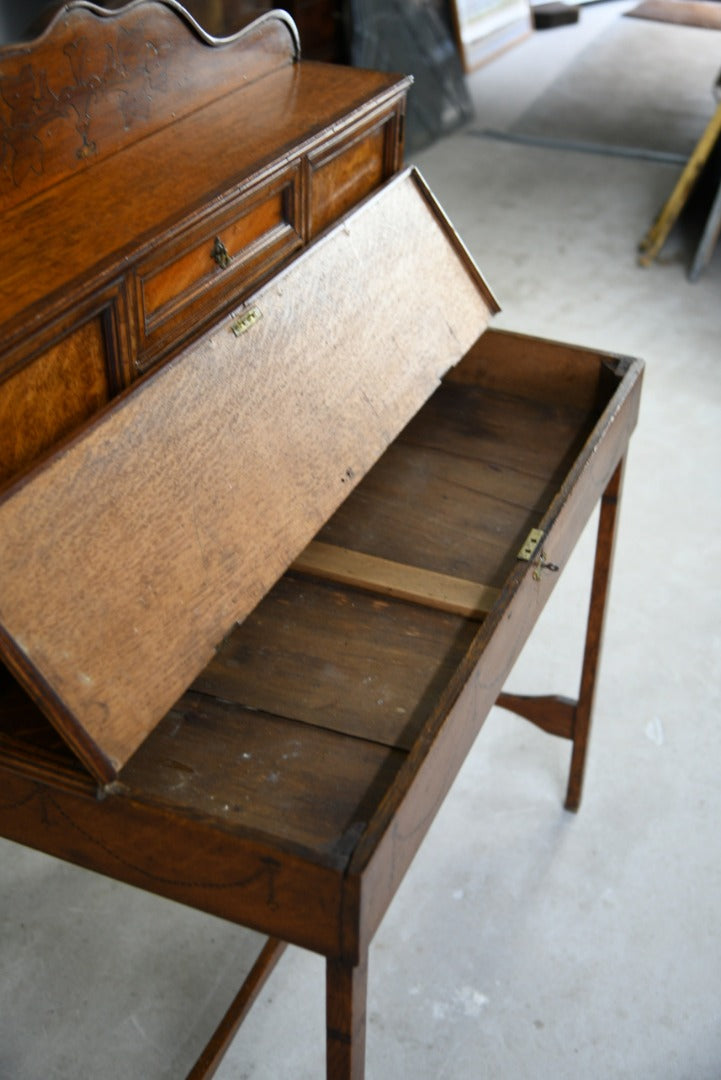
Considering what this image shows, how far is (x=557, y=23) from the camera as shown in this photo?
9094mm

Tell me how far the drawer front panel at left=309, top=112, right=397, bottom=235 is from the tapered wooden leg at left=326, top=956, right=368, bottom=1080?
1151mm

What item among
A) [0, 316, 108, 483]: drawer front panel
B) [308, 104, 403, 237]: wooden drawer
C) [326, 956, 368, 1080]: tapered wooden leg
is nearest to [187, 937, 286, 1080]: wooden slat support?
[326, 956, 368, 1080]: tapered wooden leg

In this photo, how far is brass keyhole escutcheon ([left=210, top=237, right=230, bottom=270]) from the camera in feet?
5.64

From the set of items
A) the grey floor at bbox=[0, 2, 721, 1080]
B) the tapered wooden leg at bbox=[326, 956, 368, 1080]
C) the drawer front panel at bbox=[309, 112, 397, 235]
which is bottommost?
the grey floor at bbox=[0, 2, 721, 1080]

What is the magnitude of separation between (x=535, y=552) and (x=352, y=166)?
2.44 ft

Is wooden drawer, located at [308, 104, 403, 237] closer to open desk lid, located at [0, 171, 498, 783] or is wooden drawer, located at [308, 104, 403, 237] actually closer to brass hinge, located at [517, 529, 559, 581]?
open desk lid, located at [0, 171, 498, 783]

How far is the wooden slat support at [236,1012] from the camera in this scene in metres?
2.09

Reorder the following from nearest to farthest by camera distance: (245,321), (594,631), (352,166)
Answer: (245,321) < (352,166) < (594,631)

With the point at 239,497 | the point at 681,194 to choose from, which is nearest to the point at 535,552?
the point at 239,497

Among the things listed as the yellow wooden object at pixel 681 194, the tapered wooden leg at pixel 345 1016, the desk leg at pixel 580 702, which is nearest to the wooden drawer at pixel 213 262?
the tapered wooden leg at pixel 345 1016

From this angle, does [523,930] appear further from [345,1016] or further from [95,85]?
[95,85]

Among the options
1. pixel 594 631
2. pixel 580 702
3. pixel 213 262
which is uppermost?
pixel 213 262

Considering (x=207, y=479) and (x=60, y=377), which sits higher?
(x=60, y=377)

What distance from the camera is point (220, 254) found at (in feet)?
5.68
